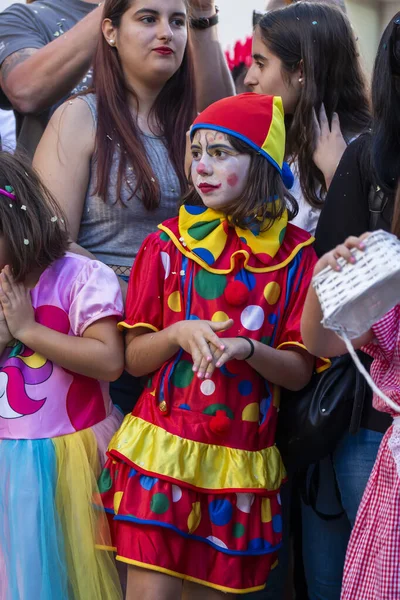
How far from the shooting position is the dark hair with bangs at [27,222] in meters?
2.67

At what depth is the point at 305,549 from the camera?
9.16ft

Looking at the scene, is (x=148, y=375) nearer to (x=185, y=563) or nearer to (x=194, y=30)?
(x=185, y=563)

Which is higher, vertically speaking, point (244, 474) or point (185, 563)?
point (244, 474)

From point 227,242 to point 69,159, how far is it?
624 millimetres

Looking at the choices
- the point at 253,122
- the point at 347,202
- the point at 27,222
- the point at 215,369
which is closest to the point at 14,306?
the point at 27,222

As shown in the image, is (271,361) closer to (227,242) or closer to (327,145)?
(227,242)

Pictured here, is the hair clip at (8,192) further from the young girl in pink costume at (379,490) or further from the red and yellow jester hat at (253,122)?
the young girl in pink costume at (379,490)

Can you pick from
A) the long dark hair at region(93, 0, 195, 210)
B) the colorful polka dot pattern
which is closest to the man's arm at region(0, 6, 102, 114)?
the long dark hair at region(93, 0, 195, 210)

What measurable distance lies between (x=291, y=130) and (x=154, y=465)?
118cm

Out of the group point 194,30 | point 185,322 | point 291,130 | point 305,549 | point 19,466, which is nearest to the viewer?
point 185,322

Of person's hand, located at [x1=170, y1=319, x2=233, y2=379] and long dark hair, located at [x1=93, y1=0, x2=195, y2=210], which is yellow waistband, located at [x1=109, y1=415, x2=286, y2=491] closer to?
person's hand, located at [x1=170, y1=319, x2=233, y2=379]

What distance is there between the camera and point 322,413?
2510mm

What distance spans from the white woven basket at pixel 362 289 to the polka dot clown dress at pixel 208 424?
635mm

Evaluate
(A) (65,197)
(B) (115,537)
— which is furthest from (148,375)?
(A) (65,197)
